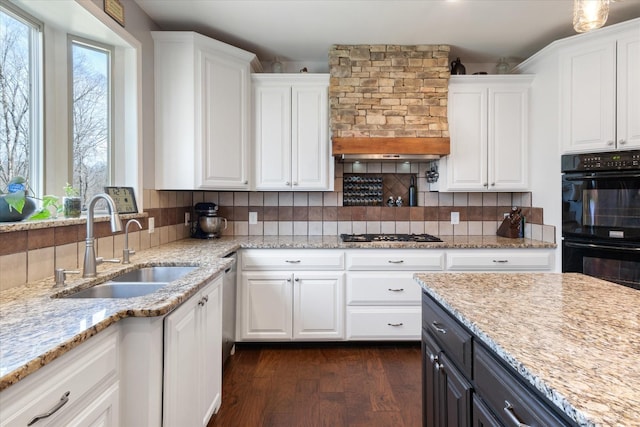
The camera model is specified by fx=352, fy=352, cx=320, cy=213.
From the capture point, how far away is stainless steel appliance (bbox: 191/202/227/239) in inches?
123

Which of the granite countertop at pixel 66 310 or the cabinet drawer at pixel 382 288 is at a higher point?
the granite countertop at pixel 66 310

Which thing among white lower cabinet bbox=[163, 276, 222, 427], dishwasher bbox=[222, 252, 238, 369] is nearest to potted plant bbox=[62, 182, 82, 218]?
white lower cabinet bbox=[163, 276, 222, 427]

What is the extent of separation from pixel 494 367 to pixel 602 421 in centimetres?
39

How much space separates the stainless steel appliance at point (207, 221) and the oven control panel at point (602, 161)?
9.54 feet

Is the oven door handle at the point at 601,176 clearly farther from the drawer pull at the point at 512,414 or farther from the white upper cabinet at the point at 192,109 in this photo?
the white upper cabinet at the point at 192,109

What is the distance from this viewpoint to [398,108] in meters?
2.99

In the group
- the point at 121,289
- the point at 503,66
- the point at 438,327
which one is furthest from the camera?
the point at 503,66

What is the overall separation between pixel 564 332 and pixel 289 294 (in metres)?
2.17

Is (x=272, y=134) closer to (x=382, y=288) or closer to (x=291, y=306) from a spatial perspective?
(x=291, y=306)

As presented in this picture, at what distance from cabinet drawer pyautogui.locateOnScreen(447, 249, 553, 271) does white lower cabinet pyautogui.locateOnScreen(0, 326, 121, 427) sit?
2.50m

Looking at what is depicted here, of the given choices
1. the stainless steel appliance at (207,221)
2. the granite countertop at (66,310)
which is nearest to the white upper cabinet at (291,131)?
the stainless steel appliance at (207,221)

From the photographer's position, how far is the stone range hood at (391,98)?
295cm

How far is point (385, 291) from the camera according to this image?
291cm

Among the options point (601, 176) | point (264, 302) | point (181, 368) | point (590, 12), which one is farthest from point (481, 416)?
point (601, 176)
